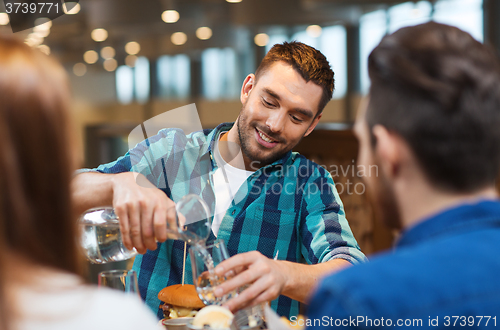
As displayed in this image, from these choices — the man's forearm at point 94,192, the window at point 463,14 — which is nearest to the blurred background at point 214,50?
the window at point 463,14

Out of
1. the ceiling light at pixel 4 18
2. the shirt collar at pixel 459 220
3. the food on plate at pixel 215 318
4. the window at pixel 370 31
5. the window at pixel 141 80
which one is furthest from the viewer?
the window at pixel 141 80

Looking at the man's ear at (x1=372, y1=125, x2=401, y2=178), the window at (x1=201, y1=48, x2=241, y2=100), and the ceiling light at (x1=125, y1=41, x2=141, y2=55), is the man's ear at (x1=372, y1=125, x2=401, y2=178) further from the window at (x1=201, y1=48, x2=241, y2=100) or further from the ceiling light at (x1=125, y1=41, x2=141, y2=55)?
the ceiling light at (x1=125, y1=41, x2=141, y2=55)

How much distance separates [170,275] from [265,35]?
225 inches

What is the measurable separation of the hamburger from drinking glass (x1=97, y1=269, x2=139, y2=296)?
16 cm

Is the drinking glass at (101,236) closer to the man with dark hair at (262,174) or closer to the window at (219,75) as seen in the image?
the man with dark hair at (262,174)

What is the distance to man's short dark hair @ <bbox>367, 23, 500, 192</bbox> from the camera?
2.02 feet

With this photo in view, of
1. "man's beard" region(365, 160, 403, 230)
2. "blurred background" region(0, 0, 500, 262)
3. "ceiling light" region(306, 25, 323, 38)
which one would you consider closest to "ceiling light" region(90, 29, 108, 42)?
"blurred background" region(0, 0, 500, 262)

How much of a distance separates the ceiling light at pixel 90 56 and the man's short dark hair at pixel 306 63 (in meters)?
7.42

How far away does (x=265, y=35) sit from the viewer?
6.73 meters

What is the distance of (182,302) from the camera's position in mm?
1005

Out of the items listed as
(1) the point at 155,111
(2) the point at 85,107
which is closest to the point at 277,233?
(1) the point at 155,111

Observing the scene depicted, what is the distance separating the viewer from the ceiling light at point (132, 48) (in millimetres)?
7999

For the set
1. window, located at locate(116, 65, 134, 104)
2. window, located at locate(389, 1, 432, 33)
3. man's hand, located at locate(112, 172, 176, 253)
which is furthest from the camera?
window, located at locate(116, 65, 134, 104)

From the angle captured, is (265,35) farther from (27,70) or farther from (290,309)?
(27,70)
